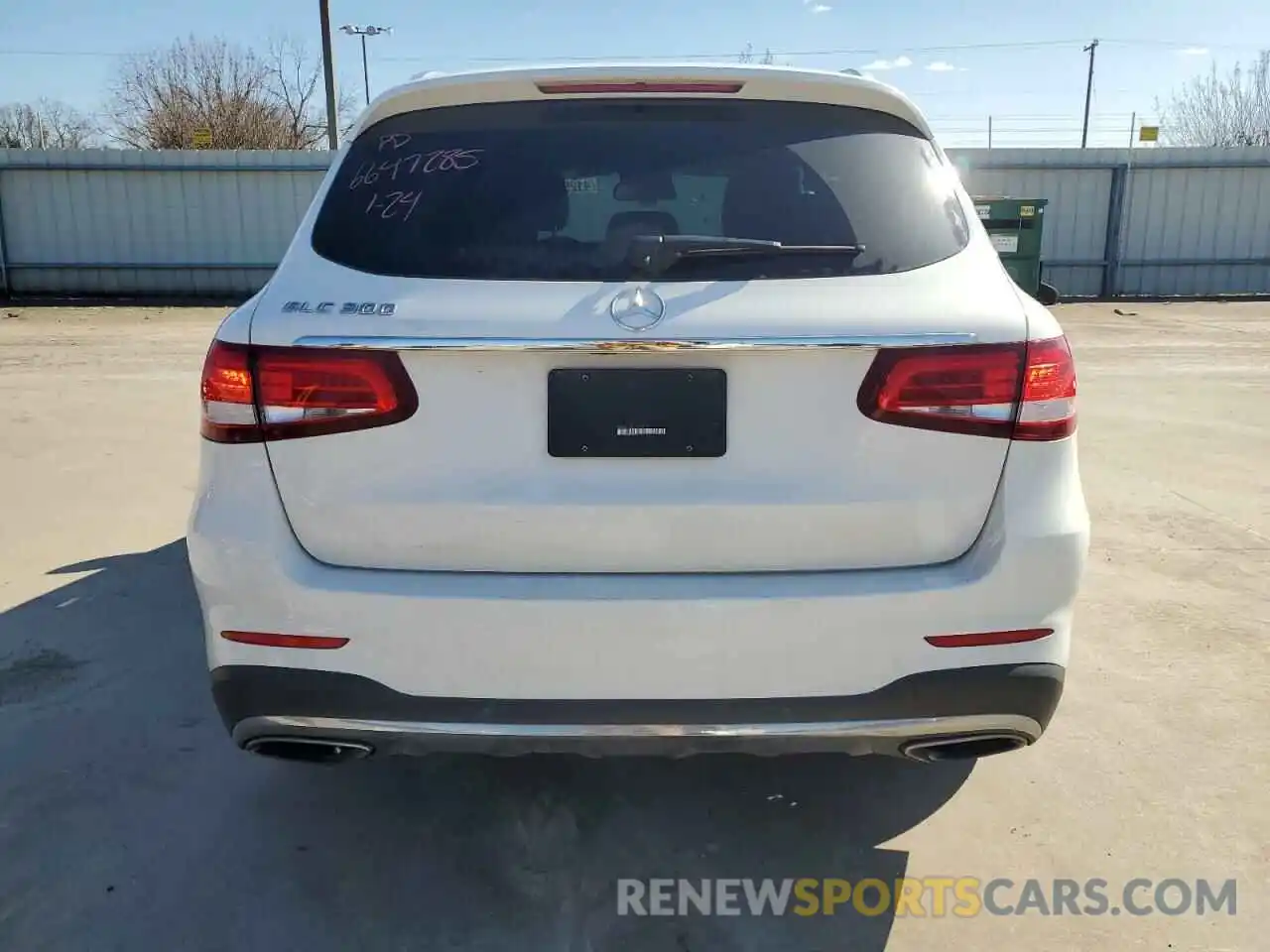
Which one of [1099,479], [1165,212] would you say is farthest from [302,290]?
[1165,212]

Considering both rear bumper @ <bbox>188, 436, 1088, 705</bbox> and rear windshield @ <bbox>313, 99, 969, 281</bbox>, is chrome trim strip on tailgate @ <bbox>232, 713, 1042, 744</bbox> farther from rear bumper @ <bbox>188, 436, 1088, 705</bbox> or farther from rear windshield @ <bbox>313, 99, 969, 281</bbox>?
rear windshield @ <bbox>313, 99, 969, 281</bbox>

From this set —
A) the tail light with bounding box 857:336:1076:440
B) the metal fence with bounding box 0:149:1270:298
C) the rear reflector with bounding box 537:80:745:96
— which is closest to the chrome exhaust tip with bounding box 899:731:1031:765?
the tail light with bounding box 857:336:1076:440

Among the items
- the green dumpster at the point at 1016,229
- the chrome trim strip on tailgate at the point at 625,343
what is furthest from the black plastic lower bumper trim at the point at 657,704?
the green dumpster at the point at 1016,229

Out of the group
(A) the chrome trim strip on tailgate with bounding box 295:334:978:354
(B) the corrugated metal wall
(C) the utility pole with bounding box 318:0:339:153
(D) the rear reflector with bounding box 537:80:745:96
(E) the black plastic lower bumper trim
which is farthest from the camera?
(C) the utility pole with bounding box 318:0:339:153

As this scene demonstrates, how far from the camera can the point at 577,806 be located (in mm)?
2744

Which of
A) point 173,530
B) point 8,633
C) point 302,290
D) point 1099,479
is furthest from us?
point 1099,479

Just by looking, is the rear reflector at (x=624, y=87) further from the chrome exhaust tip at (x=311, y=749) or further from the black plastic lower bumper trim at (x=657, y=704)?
the chrome exhaust tip at (x=311, y=749)

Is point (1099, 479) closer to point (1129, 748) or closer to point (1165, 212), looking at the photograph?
point (1129, 748)

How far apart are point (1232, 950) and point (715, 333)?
1.75 meters

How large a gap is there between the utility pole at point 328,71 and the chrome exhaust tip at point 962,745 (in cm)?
2177

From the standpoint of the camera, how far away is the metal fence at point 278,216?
59.3 feet

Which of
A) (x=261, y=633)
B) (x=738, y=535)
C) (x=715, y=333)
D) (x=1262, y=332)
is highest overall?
(x=715, y=333)

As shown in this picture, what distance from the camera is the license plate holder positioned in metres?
1.97

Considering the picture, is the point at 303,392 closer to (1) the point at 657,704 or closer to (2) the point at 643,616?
(2) the point at 643,616
